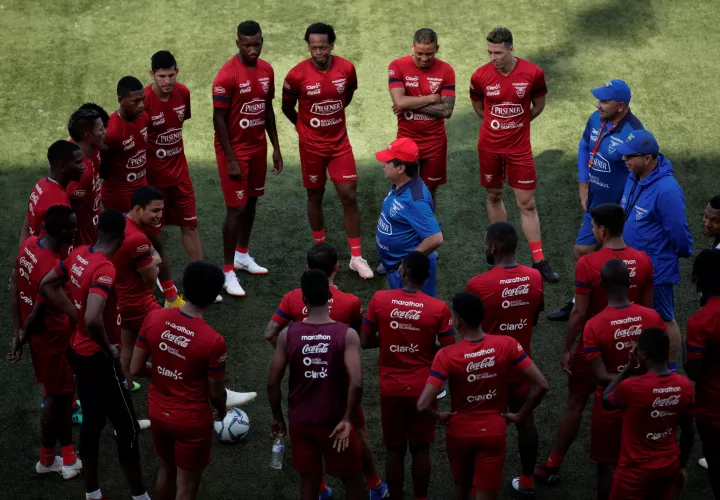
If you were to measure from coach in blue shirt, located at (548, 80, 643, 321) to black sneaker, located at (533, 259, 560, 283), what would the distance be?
82cm

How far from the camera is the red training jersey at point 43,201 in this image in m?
7.41

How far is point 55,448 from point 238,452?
1.53m

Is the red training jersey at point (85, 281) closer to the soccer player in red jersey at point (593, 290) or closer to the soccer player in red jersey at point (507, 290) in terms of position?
the soccer player in red jersey at point (507, 290)

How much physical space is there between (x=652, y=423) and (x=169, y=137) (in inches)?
215

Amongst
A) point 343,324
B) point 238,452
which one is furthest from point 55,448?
point 343,324

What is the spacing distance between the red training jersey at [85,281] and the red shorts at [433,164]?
413cm

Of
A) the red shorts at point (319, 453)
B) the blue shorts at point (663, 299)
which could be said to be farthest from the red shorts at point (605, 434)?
the red shorts at point (319, 453)

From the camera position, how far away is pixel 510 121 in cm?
964

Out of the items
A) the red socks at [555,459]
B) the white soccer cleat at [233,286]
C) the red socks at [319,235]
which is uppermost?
the red socks at [319,235]

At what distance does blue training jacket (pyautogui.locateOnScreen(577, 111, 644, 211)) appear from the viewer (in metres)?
8.61

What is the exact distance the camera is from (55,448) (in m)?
7.70

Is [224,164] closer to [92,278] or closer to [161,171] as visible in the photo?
[161,171]

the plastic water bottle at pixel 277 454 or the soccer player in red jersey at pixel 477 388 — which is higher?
the soccer player in red jersey at pixel 477 388

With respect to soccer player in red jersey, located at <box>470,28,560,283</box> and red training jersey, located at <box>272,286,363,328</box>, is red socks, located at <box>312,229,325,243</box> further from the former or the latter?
red training jersey, located at <box>272,286,363,328</box>
